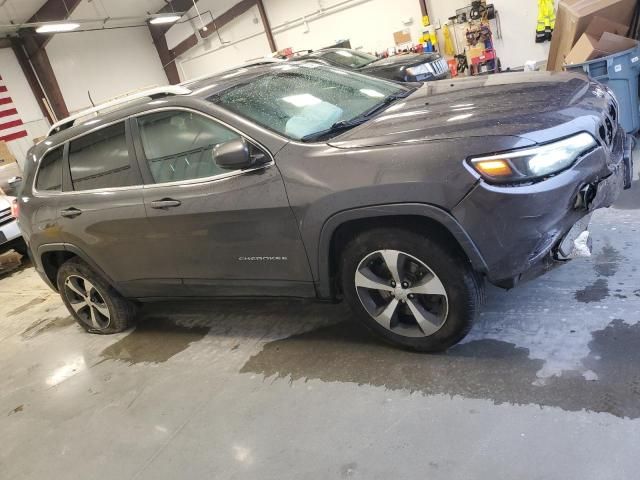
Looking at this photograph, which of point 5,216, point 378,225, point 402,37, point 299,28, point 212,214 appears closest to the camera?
point 378,225

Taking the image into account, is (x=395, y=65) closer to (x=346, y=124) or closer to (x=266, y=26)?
(x=346, y=124)

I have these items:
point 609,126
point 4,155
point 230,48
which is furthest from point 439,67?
point 230,48

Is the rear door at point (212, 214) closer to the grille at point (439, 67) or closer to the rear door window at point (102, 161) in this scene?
the rear door window at point (102, 161)

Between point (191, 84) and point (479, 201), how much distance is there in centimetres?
202

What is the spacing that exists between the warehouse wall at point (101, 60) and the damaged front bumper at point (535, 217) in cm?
1460

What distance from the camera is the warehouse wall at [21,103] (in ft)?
43.5

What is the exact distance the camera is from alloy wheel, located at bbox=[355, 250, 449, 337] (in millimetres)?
2412

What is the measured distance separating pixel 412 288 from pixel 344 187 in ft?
1.98

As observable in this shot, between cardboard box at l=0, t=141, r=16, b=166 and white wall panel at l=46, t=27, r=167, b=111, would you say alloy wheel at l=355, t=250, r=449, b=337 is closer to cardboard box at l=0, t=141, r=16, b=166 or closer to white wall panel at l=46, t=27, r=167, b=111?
cardboard box at l=0, t=141, r=16, b=166

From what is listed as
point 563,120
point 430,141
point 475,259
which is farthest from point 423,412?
point 563,120

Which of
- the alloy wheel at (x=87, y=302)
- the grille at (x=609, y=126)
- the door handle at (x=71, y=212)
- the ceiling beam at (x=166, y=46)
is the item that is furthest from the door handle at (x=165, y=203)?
the ceiling beam at (x=166, y=46)

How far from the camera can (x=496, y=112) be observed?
2.27 metres

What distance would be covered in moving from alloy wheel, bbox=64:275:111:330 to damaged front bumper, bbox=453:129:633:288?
9.80 ft

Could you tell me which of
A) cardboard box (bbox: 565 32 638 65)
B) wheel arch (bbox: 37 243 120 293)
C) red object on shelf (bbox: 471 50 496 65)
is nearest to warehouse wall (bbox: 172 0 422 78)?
red object on shelf (bbox: 471 50 496 65)
